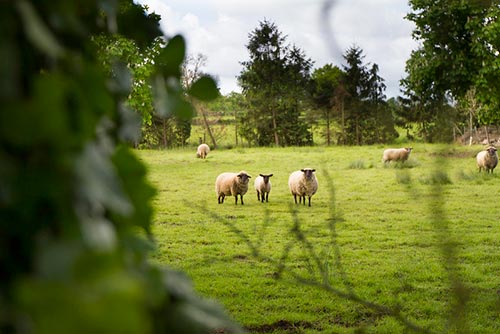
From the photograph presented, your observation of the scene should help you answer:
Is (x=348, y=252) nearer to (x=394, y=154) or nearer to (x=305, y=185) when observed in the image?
(x=305, y=185)

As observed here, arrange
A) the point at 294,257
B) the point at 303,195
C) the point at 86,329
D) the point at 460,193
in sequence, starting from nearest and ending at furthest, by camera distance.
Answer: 1. the point at 86,329
2. the point at 294,257
3. the point at 303,195
4. the point at 460,193

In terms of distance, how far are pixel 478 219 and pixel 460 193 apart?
11.1ft

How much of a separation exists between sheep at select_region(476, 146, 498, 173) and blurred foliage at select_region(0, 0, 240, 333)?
2023cm

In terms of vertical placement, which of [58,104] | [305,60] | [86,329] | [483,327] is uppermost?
[305,60]

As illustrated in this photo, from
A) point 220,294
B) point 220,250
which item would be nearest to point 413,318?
point 220,294

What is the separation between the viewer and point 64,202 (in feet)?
1.18

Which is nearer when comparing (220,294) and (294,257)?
(220,294)

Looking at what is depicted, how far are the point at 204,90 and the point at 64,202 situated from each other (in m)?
0.30

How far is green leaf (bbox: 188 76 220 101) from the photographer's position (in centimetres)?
64

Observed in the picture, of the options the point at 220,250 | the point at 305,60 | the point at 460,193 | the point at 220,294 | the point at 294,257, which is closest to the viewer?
the point at 220,294

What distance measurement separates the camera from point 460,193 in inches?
609

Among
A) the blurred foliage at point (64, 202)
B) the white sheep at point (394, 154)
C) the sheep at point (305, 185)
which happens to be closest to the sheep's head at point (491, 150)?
the white sheep at point (394, 154)

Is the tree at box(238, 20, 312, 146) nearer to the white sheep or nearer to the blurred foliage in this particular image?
the white sheep

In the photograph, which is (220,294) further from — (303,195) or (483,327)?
(303,195)
